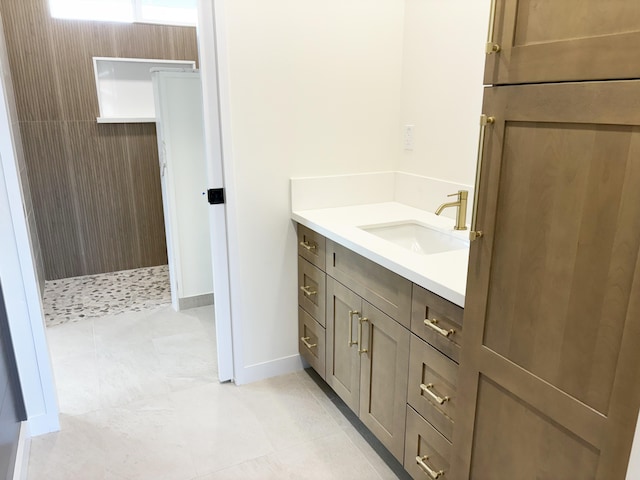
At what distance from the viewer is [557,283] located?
96cm

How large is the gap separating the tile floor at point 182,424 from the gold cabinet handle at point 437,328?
0.75 m

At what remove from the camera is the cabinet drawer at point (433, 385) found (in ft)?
4.71

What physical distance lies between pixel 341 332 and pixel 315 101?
3.54ft

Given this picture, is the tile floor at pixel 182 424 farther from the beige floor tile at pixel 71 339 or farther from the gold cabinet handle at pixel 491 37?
the gold cabinet handle at pixel 491 37

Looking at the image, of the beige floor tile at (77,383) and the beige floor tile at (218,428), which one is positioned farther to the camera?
the beige floor tile at (77,383)

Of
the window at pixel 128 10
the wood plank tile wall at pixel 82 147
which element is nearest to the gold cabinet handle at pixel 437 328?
the window at pixel 128 10

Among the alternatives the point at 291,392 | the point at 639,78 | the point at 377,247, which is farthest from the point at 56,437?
the point at 639,78

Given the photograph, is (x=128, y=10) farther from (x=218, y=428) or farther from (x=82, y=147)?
(x=218, y=428)

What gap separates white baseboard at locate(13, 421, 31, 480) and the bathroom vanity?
126 cm

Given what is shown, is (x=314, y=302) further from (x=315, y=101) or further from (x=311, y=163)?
(x=315, y=101)

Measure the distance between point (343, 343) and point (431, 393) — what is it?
0.61 meters

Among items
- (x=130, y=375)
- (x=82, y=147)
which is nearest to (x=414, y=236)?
(x=130, y=375)

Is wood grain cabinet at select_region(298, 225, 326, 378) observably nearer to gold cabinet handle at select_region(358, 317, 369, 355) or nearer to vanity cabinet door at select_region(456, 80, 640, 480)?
gold cabinet handle at select_region(358, 317, 369, 355)

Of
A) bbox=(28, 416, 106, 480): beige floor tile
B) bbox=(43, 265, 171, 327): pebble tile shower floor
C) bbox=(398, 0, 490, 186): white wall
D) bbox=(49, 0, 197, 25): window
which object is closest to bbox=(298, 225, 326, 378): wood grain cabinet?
bbox=(398, 0, 490, 186): white wall
